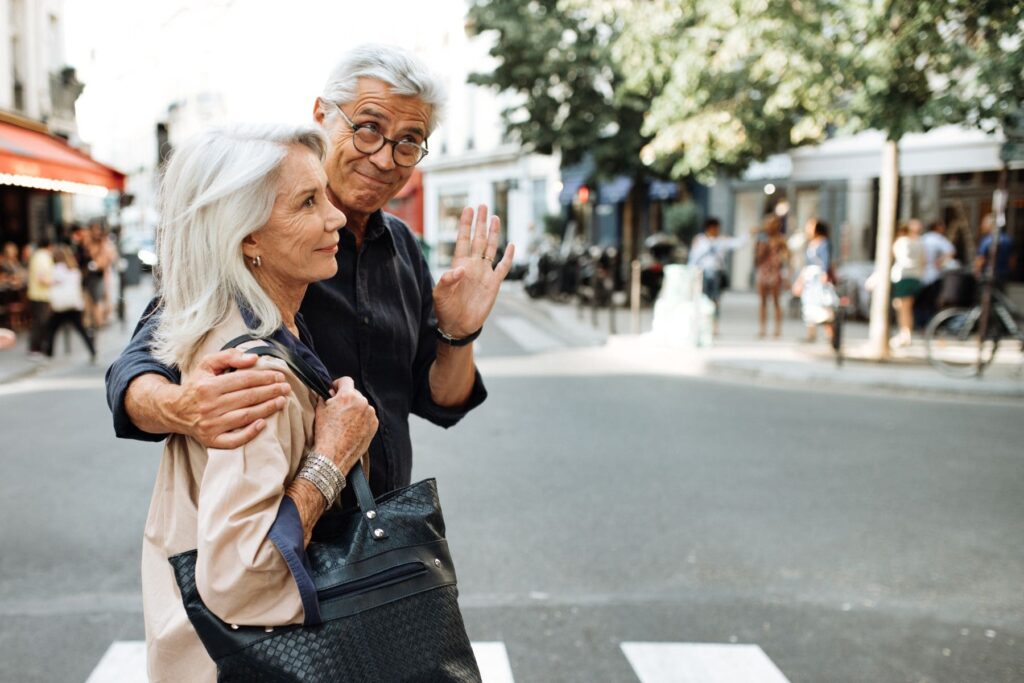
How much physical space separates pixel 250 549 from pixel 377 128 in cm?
103

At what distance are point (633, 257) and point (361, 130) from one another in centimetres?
2189

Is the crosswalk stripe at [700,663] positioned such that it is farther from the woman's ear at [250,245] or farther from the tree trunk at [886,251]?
the tree trunk at [886,251]

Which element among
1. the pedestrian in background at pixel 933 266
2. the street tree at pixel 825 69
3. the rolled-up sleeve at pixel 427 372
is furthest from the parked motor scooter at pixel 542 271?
the rolled-up sleeve at pixel 427 372

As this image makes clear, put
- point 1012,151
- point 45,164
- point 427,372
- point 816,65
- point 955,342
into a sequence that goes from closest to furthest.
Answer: point 427,372 < point 1012,151 < point 816,65 < point 955,342 < point 45,164

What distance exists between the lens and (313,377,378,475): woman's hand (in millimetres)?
1605

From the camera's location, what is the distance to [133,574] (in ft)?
15.3

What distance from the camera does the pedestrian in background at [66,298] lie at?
12.1 m

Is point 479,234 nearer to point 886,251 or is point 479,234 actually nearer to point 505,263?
point 505,263

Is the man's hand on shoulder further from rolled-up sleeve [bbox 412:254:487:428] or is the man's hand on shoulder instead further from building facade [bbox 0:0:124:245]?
building facade [bbox 0:0:124:245]

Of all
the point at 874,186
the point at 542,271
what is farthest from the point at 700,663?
the point at 874,186

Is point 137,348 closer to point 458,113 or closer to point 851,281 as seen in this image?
point 851,281

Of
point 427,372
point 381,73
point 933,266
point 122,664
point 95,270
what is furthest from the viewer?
point 933,266

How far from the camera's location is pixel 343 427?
1.63 metres

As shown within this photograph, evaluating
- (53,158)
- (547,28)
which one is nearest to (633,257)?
(547,28)
